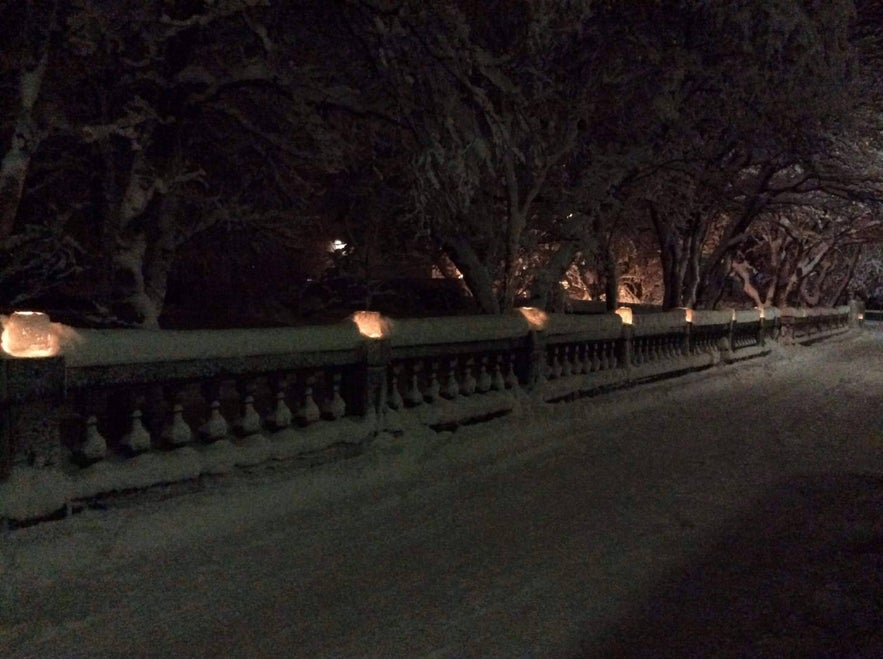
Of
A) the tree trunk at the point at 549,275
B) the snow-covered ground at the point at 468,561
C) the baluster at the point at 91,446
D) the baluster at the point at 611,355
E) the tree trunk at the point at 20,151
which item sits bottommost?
the snow-covered ground at the point at 468,561

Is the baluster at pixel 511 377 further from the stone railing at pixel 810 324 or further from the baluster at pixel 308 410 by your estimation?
the stone railing at pixel 810 324

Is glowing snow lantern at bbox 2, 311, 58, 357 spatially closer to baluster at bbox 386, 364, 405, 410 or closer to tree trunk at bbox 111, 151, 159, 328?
baluster at bbox 386, 364, 405, 410

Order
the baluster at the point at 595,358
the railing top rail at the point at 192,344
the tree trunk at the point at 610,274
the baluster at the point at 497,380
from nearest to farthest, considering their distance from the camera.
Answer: the railing top rail at the point at 192,344
the baluster at the point at 497,380
the baluster at the point at 595,358
the tree trunk at the point at 610,274

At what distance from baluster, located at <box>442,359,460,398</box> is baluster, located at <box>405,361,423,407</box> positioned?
1.48ft

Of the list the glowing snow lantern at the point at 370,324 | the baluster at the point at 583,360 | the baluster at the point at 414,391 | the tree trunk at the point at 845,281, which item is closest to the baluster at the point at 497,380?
the baluster at the point at 414,391

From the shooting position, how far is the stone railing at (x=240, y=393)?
191 inches

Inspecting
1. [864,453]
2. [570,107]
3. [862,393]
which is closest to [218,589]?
[864,453]

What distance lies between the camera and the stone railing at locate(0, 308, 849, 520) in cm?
484

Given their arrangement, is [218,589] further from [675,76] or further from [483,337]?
[675,76]

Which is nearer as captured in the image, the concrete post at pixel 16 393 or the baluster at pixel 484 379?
the concrete post at pixel 16 393

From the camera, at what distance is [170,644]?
4.00 metres

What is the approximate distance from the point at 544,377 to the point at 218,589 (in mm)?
6097

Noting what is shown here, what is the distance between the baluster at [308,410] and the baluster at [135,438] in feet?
4.82

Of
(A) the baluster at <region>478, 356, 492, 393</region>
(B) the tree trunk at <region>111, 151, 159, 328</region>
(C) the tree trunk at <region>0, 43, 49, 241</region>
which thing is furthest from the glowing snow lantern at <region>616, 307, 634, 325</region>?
(C) the tree trunk at <region>0, 43, 49, 241</region>
